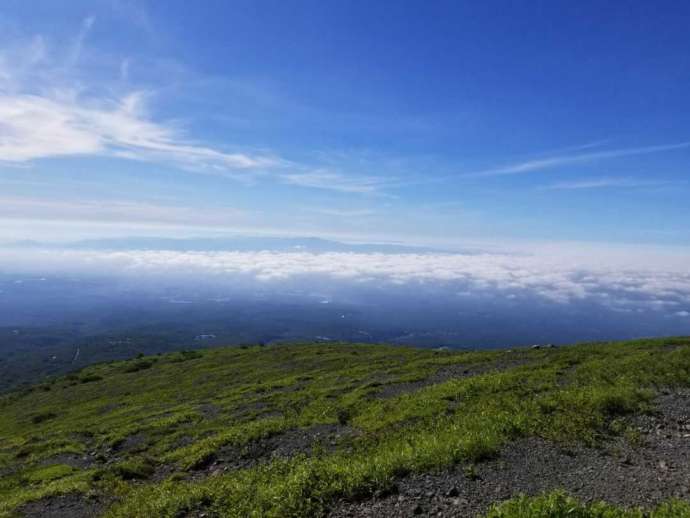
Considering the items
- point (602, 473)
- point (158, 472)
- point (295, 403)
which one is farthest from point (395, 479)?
point (295, 403)

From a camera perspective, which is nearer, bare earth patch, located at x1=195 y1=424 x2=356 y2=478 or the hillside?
the hillside

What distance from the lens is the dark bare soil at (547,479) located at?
11312mm

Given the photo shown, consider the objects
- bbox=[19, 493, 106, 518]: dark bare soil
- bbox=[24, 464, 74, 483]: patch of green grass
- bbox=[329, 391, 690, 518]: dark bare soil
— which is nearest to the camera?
bbox=[329, 391, 690, 518]: dark bare soil

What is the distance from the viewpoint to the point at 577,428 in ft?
51.9

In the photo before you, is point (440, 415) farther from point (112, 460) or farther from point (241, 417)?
point (112, 460)

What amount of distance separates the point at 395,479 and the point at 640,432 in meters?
9.82

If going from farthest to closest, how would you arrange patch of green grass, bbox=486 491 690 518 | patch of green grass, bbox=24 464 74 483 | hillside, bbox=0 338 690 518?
patch of green grass, bbox=24 464 74 483, hillside, bbox=0 338 690 518, patch of green grass, bbox=486 491 690 518

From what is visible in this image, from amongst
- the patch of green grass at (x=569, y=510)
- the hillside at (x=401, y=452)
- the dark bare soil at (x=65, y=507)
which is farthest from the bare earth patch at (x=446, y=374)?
the patch of green grass at (x=569, y=510)

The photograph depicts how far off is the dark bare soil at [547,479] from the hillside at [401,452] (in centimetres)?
5

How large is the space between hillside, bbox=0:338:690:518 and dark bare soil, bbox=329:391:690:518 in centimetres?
5

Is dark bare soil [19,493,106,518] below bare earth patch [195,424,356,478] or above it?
below

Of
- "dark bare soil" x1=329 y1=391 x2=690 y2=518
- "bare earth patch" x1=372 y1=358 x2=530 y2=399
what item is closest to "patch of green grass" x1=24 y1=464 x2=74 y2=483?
"bare earth patch" x1=372 y1=358 x2=530 y2=399

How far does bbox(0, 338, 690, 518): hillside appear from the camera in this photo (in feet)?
39.0

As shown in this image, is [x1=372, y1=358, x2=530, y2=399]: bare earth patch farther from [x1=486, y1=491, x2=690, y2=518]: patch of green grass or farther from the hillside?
[x1=486, y1=491, x2=690, y2=518]: patch of green grass
